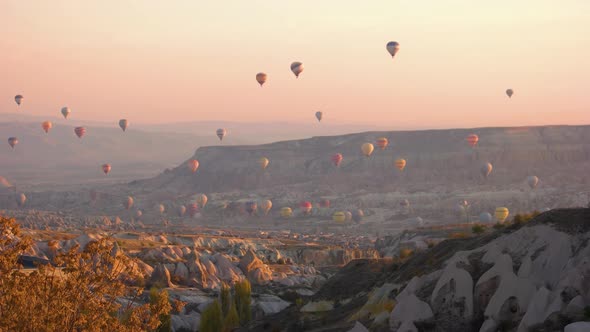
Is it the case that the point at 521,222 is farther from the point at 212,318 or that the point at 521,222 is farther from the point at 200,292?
the point at 200,292

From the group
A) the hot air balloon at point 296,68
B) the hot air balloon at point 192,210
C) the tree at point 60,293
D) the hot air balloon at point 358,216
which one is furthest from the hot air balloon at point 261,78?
the tree at point 60,293

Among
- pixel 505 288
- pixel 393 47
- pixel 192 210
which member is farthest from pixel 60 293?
pixel 192 210

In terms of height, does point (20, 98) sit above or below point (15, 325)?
above

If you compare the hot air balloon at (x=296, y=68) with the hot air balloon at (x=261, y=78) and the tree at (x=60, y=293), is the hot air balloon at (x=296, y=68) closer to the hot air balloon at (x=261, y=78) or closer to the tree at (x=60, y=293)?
the hot air balloon at (x=261, y=78)

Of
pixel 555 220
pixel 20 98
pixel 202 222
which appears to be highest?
pixel 20 98

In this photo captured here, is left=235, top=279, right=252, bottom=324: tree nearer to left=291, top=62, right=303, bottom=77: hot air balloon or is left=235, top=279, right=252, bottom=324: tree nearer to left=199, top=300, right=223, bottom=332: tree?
left=199, top=300, right=223, bottom=332: tree

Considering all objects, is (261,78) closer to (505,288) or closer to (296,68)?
(296,68)

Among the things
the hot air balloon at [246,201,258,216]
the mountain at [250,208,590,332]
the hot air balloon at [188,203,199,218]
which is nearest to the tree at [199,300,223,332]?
the mountain at [250,208,590,332]

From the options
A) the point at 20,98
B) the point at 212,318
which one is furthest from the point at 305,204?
the point at 212,318
